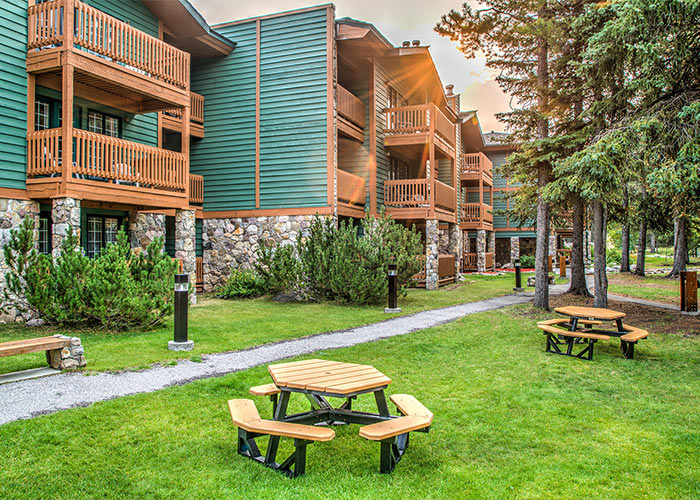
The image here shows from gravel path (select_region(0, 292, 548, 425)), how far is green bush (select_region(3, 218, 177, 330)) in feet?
8.41

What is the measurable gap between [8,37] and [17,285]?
5.63m

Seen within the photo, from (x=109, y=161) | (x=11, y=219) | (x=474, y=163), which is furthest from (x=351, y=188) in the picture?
(x=474, y=163)

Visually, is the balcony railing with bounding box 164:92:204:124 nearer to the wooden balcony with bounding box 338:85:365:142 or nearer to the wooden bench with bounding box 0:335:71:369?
the wooden balcony with bounding box 338:85:365:142

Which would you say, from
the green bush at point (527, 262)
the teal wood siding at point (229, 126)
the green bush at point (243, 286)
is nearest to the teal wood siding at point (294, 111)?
the teal wood siding at point (229, 126)

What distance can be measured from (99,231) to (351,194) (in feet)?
26.2

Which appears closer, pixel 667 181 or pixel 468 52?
pixel 667 181

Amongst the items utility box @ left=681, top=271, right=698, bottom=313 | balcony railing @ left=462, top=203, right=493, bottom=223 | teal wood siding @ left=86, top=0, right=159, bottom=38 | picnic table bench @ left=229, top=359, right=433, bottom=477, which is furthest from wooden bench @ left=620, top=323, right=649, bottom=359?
balcony railing @ left=462, top=203, right=493, bottom=223

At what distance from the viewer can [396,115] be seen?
20.3 metres

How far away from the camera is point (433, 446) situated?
426 cm

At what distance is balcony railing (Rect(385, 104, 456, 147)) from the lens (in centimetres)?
1917

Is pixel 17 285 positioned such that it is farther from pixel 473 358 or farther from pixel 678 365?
pixel 678 365

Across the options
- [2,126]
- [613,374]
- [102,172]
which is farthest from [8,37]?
[613,374]

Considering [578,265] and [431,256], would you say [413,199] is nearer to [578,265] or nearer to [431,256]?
[431,256]

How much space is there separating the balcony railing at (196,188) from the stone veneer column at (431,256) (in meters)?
8.32
